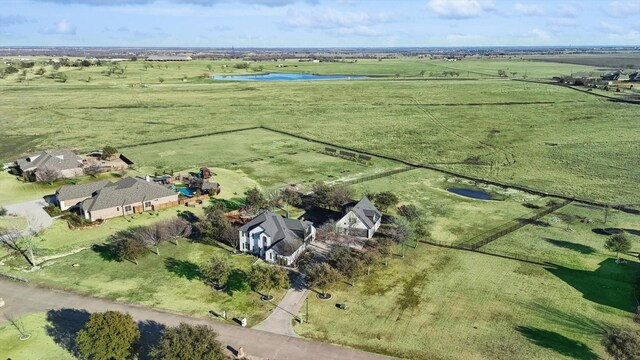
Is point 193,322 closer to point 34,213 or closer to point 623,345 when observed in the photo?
point 623,345

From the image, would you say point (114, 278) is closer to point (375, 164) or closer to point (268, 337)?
point (268, 337)

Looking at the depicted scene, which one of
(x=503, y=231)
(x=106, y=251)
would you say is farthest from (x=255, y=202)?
(x=503, y=231)

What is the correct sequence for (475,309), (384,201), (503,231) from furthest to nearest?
(384,201)
(503,231)
(475,309)

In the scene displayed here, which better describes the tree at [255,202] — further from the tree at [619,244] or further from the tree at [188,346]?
the tree at [619,244]

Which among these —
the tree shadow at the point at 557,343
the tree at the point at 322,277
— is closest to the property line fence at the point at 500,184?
the tree shadow at the point at 557,343

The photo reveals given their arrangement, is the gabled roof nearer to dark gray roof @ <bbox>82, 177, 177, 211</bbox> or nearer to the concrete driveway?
dark gray roof @ <bbox>82, 177, 177, 211</bbox>

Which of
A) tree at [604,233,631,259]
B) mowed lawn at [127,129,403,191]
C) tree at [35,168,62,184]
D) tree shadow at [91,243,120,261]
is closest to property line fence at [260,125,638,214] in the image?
mowed lawn at [127,129,403,191]
